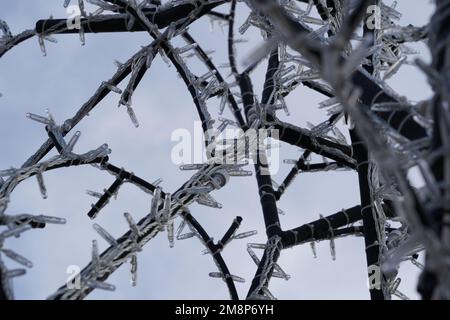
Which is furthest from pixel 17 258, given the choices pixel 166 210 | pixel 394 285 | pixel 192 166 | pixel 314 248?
pixel 314 248

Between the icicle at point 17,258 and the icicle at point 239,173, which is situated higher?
the icicle at point 239,173

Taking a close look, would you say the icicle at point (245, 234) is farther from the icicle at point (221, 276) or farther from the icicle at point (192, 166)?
the icicle at point (192, 166)

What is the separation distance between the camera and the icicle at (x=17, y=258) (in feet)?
4.52

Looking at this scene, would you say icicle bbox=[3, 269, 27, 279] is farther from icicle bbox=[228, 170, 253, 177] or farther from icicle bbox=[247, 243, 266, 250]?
icicle bbox=[247, 243, 266, 250]

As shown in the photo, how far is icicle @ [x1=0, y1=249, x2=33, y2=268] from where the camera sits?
54.2 inches

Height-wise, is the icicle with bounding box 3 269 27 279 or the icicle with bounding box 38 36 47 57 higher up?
the icicle with bounding box 38 36 47 57

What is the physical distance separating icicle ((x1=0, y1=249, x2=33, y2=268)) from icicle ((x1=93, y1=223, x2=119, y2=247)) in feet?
0.76

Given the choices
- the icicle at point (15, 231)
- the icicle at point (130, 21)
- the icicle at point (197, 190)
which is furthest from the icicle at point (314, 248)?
the icicle at point (15, 231)

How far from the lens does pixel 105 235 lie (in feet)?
5.28

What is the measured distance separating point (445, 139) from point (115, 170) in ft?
4.61

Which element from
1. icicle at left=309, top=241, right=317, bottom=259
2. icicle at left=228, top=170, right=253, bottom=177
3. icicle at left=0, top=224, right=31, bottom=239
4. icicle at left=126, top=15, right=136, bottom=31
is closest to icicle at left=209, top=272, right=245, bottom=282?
icicle at left=309, top=241, right=317, bottom=259

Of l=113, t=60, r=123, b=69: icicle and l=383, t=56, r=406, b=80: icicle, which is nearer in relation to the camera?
l=383, t=56, r=406, b=80: icicle

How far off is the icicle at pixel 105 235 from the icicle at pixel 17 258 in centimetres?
23
